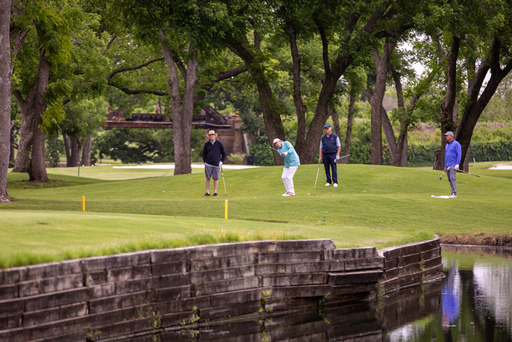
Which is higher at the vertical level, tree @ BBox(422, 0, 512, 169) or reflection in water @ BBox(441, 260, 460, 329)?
tree @ BBox(422, 0, 512, 169)

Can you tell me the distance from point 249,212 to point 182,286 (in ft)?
33.5

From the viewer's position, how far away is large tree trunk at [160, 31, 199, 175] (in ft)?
105

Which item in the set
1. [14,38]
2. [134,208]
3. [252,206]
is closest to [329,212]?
[252,206]

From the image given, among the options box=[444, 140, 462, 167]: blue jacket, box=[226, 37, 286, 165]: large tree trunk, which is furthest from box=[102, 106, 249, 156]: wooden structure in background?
box=[444, 140, 462, 167]: blue jacket

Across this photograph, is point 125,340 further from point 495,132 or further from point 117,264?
point 495,132

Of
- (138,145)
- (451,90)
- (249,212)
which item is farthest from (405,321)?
(138,145)

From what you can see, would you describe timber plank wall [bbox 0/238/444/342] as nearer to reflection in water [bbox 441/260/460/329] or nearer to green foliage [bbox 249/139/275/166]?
reflection in water [bbox 441/260/460/329]

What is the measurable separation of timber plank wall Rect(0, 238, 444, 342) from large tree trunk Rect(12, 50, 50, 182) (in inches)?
921

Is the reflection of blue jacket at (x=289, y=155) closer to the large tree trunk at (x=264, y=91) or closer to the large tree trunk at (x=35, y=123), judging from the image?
the large tree trunk at (x=264, y=91)

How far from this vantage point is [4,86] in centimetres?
1900

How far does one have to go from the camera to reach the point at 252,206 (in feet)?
62.8

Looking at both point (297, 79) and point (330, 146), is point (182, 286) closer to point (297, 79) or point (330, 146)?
point (330, 146)

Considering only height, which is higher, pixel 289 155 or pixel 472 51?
pixel 472 51

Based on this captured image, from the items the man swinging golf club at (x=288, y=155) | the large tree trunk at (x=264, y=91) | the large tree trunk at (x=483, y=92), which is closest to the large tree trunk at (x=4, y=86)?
the man swinging golf club at (x=288, y=155)
